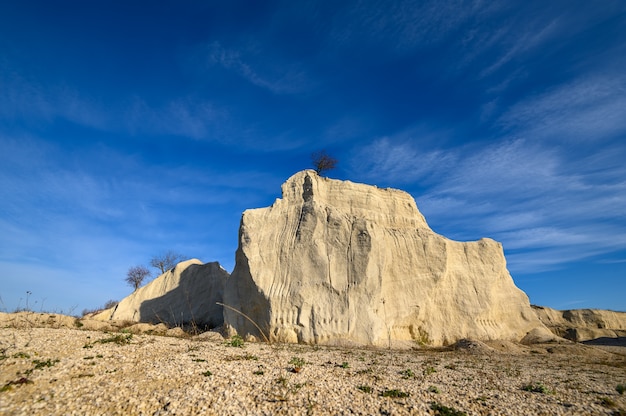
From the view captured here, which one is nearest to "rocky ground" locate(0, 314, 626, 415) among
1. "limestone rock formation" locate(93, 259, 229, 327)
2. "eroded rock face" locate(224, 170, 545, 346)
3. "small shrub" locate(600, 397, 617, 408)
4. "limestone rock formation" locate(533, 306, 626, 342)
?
"small shrub" locate(600, 397, 617, 408)

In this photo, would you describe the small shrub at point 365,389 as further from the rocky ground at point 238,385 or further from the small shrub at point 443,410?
the small shrub at point 443,410

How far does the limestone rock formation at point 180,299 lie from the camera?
26.5 metres

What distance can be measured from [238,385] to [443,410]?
398 centimetres

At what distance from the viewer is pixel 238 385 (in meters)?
7.48

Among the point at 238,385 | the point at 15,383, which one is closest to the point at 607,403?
the point at 238,385

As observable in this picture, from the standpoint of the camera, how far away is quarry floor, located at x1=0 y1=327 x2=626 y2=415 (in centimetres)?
647

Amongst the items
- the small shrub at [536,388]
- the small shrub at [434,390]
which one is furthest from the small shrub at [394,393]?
the small shrub at [536,388]

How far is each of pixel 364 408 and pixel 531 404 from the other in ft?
11.8

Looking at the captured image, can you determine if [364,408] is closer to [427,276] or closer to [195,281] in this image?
[427,276]

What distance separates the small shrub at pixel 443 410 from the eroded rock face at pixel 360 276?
11.2 metres

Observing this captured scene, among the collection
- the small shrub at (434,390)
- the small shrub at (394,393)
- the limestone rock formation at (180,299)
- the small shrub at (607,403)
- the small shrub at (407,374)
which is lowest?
the small shrub at (607,403)

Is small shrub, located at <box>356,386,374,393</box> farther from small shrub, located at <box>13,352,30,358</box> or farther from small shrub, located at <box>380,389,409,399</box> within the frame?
small shrub, located at <box>13,352,30,358</box>

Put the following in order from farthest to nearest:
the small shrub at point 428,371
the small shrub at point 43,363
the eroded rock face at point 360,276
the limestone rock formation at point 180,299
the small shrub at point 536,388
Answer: the limestone rock formation at point 180,299 → the eroded rock face at point 360,276 → the small shrub at point 428,371 → the small shrub at point 536,388 → the small shrub at point 43,363

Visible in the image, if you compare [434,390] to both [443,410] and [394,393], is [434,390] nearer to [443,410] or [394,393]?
[394,393]
